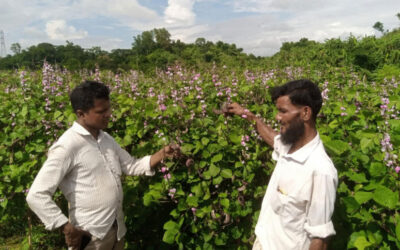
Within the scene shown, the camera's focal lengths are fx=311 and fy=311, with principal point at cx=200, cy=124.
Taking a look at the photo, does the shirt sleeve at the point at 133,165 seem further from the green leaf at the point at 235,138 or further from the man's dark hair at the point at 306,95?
the man's dark hair at the point at 306,95

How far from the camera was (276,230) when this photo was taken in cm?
193

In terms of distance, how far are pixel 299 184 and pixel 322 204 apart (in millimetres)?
157

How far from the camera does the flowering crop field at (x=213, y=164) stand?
208 cm

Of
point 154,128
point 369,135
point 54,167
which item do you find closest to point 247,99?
point 154,128

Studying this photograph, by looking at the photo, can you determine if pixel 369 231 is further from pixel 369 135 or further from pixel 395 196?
pixel 369 135

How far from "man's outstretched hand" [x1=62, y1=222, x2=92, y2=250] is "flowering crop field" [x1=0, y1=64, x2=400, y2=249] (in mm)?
586

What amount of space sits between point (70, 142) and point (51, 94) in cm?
212

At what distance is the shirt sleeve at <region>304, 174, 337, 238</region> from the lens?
164cm

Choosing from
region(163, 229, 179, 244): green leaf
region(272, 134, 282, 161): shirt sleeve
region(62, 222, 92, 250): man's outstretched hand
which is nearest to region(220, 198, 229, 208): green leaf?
region(163, 229, 179, 244): green leaf

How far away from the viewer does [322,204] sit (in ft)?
5.36

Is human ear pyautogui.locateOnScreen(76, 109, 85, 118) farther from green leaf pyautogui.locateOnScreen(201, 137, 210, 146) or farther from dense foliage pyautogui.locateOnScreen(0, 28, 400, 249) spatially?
green leaf pyautogui.locateOnScreen(201, 137, 210, 146)

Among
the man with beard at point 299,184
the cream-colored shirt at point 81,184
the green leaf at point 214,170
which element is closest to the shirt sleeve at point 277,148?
the man with beard at point 299,184

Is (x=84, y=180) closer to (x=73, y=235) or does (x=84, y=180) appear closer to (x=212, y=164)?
(x=73, y=235)

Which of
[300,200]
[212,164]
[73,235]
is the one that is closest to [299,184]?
[300,200]
